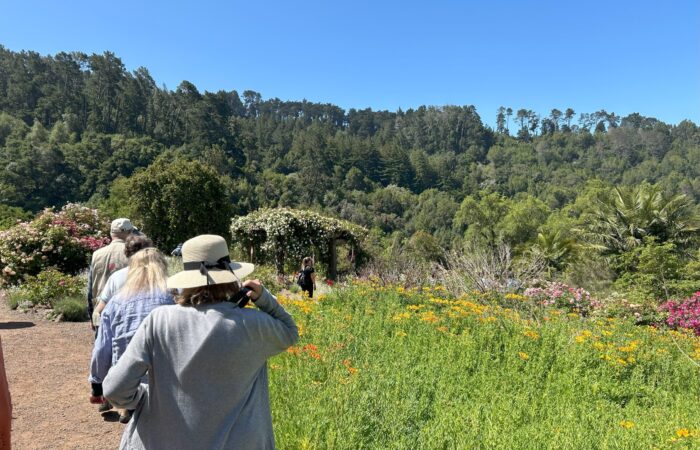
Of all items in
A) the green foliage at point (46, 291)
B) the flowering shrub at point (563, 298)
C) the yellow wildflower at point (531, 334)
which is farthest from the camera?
the flowering shrub at point (563, 298)

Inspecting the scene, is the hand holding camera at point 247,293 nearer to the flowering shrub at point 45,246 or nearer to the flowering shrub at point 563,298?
the flowering shrub at point 563,298

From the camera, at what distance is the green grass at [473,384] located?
2639mm

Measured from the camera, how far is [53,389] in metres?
4.43

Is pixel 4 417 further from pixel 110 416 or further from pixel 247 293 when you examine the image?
pixel 110 416

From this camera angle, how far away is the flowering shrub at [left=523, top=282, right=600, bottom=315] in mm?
8398

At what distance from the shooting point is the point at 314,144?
87.2 m

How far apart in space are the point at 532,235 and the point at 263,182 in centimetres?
4030

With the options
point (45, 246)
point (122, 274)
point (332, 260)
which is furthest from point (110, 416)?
point (332, 260)

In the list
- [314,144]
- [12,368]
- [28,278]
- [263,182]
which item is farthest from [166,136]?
[12,368]

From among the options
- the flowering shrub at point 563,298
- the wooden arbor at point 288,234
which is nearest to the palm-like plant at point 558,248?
the wooden arbor at point 288,234

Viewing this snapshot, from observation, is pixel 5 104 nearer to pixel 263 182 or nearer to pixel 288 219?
pixel 263 182

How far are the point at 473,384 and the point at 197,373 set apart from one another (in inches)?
114

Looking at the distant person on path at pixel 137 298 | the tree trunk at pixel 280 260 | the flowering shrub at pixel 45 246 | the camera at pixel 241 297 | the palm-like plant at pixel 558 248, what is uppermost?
the camera at pixel 241 297

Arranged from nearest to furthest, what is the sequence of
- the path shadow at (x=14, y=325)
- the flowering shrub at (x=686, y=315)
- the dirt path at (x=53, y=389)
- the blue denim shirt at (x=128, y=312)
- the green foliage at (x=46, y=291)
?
the blue denim shirt at (x=128, y=312)
the dirt path at (x=53, y=389)
the path shadow at (x=14, y=325)
the green foliage at (x=46, y=291)
the flowering shrub at (x=686, y=315)
